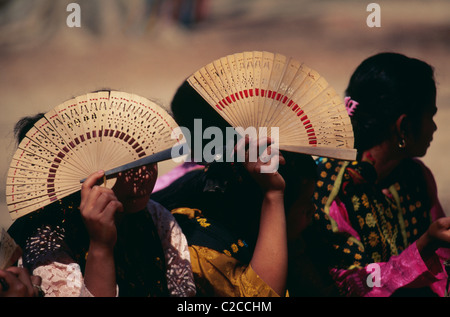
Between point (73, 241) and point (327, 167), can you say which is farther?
point (327, 167)

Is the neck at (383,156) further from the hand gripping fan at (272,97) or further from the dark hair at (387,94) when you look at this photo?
the hand gripping fan at (272,97)

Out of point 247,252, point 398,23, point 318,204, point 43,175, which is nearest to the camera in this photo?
point 43,175

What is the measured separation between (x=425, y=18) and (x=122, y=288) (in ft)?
33.4

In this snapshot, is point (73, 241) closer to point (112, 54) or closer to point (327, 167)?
point (327, 167)

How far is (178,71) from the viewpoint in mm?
9711

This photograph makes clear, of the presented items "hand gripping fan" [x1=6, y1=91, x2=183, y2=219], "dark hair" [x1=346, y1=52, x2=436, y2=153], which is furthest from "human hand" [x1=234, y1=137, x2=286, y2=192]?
"dark hair" [x1=346, y1=52, x2=436, y2=153]

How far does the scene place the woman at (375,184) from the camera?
115 inches

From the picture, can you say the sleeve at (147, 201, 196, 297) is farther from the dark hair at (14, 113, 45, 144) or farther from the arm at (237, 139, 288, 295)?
the dark hair at (14, 113, 45, 144)

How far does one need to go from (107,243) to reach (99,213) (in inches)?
4.2

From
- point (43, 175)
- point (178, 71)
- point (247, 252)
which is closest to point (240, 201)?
point (247, 252)

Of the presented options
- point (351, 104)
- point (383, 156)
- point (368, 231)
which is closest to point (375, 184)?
point (383, 156)

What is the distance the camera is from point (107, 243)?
2.02 metres

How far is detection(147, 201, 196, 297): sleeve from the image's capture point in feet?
7.54

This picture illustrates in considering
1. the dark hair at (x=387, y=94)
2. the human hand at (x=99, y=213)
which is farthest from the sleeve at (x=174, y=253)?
the dark hair at (x=387, y=94)
